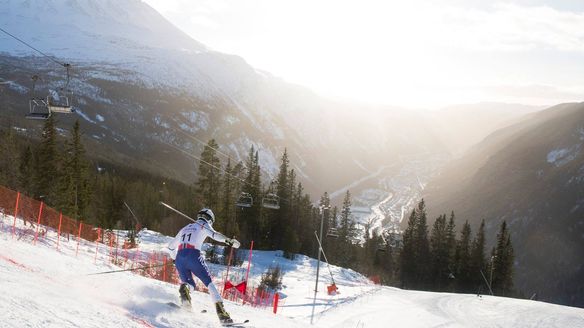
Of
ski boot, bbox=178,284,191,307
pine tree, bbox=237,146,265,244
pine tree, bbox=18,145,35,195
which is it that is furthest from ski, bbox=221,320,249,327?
pine tree, bbox=237,146,265,244

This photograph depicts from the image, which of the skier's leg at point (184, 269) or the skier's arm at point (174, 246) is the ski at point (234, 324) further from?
the skier's arm at point (174, 246)

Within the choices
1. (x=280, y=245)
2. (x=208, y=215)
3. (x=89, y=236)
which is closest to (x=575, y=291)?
(x=280, y=245)

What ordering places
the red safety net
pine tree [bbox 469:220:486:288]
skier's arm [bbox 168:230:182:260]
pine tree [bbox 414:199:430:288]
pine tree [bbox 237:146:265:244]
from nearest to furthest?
skier's arm [bbox 168:230:182:260]
the red safety net
pine tree [bbox 237:146:265:244]
pine tree [bbox 469:220:486:288]
pine tree [bbox 414:199:430:288]

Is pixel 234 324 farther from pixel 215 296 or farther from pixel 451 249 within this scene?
pixel 451 249

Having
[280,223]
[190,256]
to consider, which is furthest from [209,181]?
[190,256]

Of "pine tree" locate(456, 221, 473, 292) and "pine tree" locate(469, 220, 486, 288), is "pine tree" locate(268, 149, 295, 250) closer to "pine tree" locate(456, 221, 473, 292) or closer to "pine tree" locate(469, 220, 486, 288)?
"pine tree" locate(456, 221, 473, 292)

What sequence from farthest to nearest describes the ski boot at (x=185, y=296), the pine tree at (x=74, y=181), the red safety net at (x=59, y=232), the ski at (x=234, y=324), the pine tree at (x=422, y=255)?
the pine tree at (x=422, y=255) < the pine tree at (x=74, y=181) < the red safety net at (x=59, y=232) < the ski boot at (x=185, y=296) < the ski at (x=234, y=324)

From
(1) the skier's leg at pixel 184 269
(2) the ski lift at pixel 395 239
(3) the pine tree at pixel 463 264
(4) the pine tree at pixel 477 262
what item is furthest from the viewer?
(3) the pine tree at pixel 463 264

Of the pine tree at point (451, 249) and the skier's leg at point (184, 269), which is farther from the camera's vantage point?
the pine tree at point (451, 249)

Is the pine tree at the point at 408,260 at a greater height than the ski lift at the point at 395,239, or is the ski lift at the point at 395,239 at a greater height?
the ski lift at the point at 395,239

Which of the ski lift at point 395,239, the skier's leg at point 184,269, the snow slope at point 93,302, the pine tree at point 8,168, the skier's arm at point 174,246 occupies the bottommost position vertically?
the ski lift at point 395,239

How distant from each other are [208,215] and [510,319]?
96.5ft

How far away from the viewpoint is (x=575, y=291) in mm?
154500

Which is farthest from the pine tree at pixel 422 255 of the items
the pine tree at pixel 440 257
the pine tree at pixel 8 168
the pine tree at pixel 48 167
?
the pine tree at pixel 8 168
